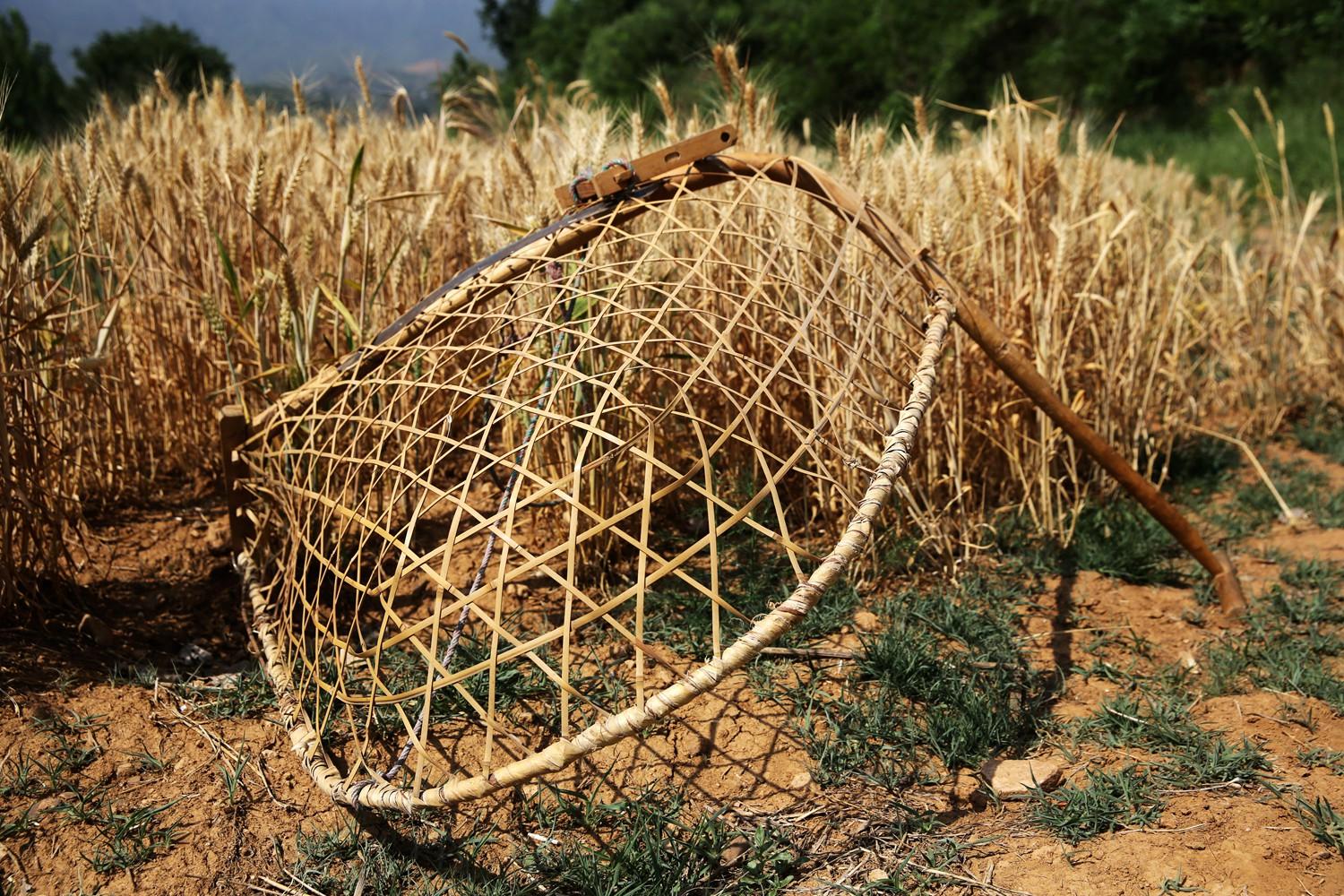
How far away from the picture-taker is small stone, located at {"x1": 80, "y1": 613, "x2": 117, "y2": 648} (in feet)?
6.10

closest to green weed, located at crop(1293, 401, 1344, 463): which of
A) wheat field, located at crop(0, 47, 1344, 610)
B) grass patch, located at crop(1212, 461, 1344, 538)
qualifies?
grass patch, located at crop(1212, 461, 1344, 538)

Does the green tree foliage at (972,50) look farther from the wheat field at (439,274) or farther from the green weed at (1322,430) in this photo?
the wheat field at (439,274)

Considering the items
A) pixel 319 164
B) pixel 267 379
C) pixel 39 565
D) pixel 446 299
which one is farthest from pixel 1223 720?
pixel 319 164

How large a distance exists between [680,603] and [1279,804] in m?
1.15

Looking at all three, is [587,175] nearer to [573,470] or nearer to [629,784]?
[573,470]

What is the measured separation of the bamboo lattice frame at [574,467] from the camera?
1.34 meters

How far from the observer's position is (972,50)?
12.0m

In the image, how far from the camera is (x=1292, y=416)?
3467mm

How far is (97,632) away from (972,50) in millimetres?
12466

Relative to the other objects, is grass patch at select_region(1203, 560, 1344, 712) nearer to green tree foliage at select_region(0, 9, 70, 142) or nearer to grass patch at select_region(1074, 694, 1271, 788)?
grass patch at select_region(1074, 694, 1271, 788)

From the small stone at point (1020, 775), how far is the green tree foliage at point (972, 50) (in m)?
10.2

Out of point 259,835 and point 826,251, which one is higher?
point 826,251

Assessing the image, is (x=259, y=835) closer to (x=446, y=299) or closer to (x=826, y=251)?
(x=446, y=299)

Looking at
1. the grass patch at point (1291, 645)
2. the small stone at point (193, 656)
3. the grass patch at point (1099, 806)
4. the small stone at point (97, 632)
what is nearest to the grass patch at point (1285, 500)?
the grass patch at point (1291, 645)
